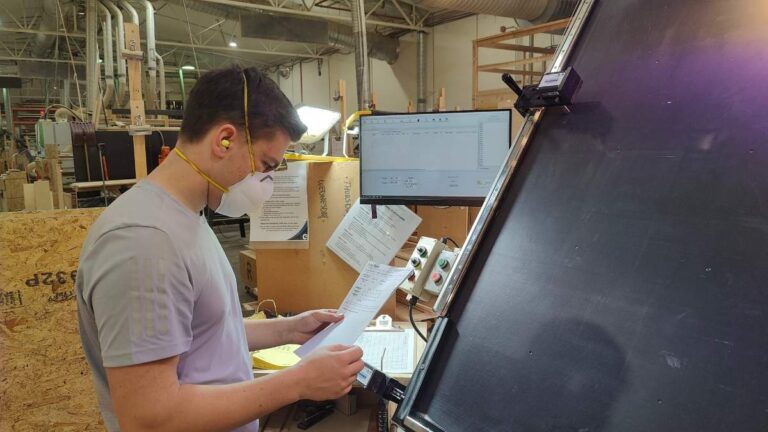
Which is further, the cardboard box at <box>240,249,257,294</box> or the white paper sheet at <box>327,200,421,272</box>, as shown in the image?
the cardboard box at <box>240,249,257,294</box>

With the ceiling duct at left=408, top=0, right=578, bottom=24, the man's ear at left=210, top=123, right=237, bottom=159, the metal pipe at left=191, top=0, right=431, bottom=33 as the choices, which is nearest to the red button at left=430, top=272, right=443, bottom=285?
the man's ear at left=210, top=123, right=237, bottom=159

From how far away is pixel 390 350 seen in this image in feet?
4.63

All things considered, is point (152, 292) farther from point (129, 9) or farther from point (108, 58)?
point (108, 58)

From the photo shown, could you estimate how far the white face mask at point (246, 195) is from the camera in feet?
3.14

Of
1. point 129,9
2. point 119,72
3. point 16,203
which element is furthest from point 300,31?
point 16,203

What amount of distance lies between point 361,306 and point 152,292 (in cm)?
48

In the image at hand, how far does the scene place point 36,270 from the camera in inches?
67.5

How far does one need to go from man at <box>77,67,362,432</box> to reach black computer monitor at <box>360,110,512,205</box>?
585 mm

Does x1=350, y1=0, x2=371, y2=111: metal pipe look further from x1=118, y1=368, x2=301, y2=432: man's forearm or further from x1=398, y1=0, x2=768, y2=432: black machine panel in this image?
x1=118, y1=368, x2=301, y2=432: man's forearm

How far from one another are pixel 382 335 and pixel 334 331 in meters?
0.47

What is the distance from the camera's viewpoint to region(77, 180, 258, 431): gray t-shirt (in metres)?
0.69

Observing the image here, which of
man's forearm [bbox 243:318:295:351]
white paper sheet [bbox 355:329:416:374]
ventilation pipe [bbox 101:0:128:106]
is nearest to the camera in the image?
man's forearm [bbox 243:318:295:351]

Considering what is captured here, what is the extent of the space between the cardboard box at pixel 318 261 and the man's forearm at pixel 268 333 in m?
0.52

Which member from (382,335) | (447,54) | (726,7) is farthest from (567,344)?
(447,54)
